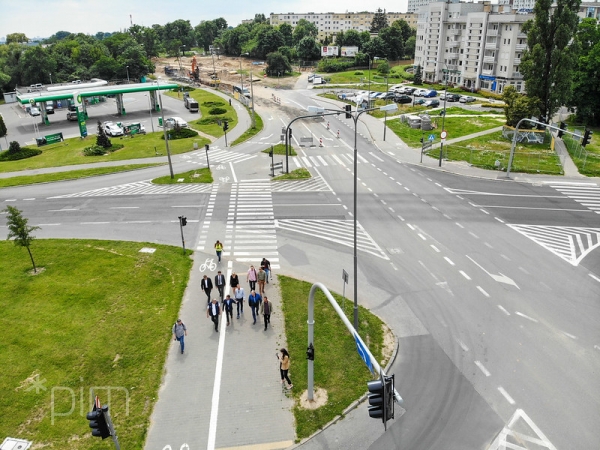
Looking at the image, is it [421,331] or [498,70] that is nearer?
[421,331]

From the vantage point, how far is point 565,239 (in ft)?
88.5

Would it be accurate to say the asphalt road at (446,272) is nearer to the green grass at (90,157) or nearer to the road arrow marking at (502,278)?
the road arrow marking at (502,278)

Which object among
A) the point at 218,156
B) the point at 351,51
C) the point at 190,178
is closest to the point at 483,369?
the point at 190,178

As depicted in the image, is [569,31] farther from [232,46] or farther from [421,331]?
[232,46]

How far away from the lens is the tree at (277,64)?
108750 mm

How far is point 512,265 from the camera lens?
934 inches

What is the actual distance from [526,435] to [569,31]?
4660cm

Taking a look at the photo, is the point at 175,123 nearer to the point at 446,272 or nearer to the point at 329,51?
the point at 446,272

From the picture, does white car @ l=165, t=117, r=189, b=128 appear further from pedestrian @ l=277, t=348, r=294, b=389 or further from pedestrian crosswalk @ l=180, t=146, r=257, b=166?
pedestrian @ l=277, t=348, r=294, b=389

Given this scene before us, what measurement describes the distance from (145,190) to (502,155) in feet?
109

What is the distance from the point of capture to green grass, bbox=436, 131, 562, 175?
41344mm

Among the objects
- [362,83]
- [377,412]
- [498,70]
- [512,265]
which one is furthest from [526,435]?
[362,83]

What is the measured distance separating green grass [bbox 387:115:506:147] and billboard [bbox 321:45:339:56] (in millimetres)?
73945

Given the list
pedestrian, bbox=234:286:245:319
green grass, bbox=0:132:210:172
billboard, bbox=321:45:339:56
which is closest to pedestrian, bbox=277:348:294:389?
pedestrian, bbox=234:286:245:319
